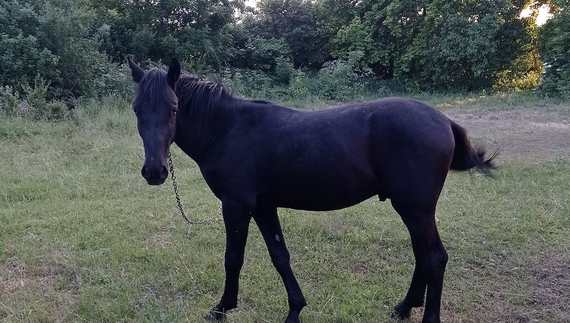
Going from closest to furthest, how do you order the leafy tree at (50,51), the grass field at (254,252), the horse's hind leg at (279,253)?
1. the horse's hind leg at (279,253)
2. the grass field at (254,252)
3. the leafy tree at (50,51)

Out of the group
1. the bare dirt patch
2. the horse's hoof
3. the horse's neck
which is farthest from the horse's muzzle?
the bare dirt patch

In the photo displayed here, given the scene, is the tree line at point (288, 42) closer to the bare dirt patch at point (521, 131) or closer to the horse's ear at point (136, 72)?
the bare dirt patch at point (521, 131)

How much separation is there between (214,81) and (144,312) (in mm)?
1843

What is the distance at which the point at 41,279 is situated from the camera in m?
3.77

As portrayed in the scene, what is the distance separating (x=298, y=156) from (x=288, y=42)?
71.4 feet

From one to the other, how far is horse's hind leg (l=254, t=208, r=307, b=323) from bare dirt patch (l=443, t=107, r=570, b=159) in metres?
3.98

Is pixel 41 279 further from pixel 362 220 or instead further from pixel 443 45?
pixel 443 45

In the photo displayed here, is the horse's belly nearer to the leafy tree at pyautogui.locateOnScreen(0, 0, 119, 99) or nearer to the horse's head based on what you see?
Result: the horse's head

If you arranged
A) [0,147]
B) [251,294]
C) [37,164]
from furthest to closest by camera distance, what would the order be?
[0,147], [37,164], [251,294]

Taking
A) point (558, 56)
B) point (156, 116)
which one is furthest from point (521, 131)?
point (558, 56)

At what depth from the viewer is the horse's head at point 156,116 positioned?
2705mm

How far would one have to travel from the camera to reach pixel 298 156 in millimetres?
2883

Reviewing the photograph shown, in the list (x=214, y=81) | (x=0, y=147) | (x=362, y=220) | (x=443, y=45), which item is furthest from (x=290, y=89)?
(x=214, y=81)

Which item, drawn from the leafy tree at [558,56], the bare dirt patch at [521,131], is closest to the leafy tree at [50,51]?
the bare dirt patch at [521,131]
